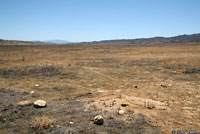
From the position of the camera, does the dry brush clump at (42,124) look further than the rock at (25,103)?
No

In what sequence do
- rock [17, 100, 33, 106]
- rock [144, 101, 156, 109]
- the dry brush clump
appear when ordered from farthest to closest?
rock [17, 100, 33, 106] < rock [144, 101, 156, 109] < the dry brush clump

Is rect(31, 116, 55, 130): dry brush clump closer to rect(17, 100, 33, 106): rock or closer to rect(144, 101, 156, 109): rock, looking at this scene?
rect(17, 100, 33, 106): rock

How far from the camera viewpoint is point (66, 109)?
5.32 meters

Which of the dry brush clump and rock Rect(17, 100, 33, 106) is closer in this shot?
the dry brush clump

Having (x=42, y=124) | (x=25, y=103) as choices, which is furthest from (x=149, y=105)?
(x=25, y=103)

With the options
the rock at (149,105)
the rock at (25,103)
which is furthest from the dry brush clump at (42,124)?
the rock at (149,105)

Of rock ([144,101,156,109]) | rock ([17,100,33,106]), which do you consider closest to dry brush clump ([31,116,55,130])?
rock ([17,100,33,106])

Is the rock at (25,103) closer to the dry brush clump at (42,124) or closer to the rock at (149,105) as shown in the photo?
the dry brush clump at (42,124)

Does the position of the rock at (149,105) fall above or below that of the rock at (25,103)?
above

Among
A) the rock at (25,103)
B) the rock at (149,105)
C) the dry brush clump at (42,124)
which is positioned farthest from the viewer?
the rock at (25,103)

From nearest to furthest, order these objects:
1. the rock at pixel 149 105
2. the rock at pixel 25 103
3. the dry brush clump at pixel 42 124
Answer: the dry brush clump at pixel 42 124, the rock at pixel 149 105, the rock at pixel 25 103

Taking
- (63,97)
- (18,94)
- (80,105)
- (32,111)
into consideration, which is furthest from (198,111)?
(18,94)

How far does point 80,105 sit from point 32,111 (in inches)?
65.6

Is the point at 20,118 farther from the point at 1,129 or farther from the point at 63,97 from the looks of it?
the point at 63,97
